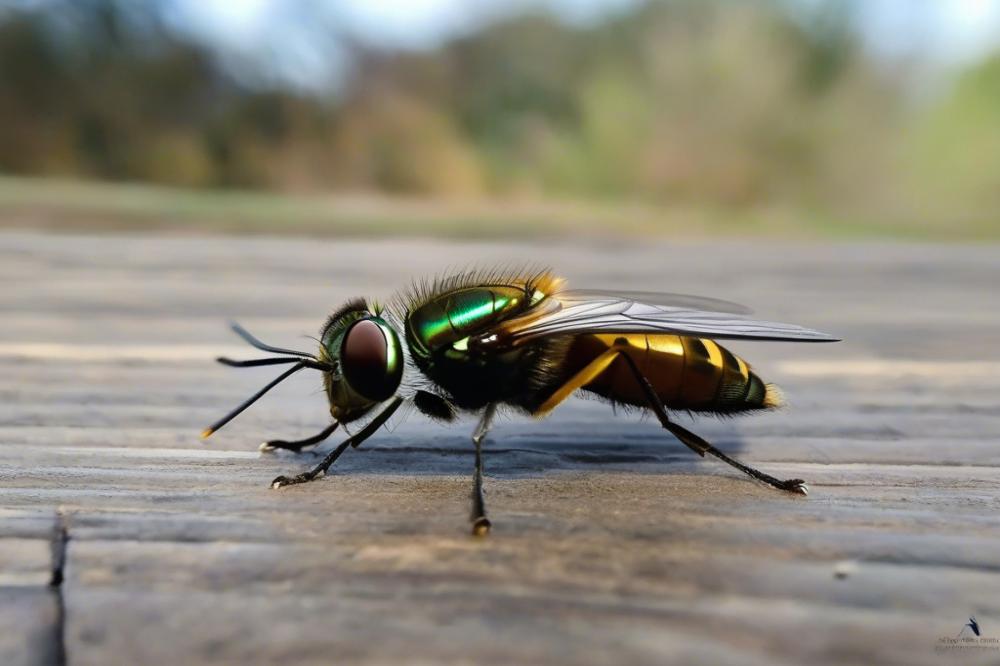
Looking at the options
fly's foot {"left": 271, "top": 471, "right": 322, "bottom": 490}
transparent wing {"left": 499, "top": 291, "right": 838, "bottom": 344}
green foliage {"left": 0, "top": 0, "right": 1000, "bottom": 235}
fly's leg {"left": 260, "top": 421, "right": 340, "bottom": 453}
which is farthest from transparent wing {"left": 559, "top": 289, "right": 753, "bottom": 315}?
green foliage {"left": 0, "top": 0, "right": 1000, "bottom": 235}

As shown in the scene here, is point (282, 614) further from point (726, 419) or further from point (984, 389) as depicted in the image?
point (984, 389)

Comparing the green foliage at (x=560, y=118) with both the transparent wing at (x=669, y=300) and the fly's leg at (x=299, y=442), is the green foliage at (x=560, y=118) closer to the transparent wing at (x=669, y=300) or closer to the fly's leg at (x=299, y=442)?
the transparent wing at (x=669, y=300)

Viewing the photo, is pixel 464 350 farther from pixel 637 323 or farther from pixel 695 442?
pixel 695 442

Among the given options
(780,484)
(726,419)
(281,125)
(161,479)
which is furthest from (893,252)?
(281,125)

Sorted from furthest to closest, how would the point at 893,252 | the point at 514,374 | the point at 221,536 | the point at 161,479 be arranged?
the point at 893,252 < the point at 514,374 < the point at 161,479 < the point at 221,536

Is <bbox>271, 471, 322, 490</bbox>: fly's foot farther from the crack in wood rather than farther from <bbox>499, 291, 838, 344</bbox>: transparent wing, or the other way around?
<bbox>499, 291, 838, 344</bbox>: transparent wing

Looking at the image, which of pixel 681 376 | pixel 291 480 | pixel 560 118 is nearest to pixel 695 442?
pixel 681 376
